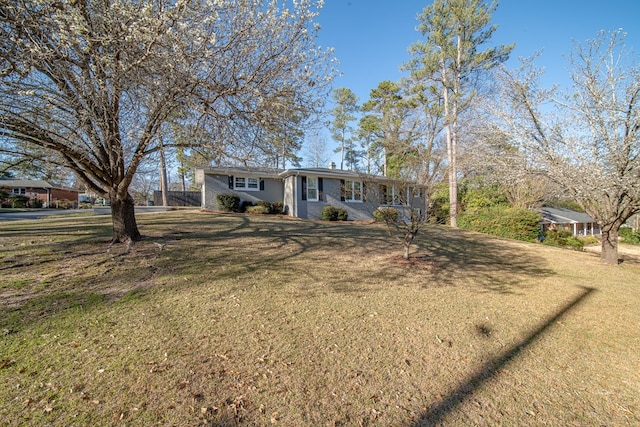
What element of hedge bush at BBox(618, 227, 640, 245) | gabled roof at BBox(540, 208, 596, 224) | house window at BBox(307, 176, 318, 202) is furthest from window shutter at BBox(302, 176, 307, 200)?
hedge bush at BBox(618, 227, 640, 245)

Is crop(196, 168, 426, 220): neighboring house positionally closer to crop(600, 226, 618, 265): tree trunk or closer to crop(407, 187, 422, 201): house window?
crop(407, 187, 422, 201): house window

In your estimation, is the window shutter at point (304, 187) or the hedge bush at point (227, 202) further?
the window shutter at point (304, 187)

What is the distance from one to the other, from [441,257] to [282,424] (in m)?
6.99

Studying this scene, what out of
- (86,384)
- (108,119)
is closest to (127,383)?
(86,384)

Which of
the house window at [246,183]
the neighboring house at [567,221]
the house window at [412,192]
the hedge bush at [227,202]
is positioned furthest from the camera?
the neighboring house at [567,221]

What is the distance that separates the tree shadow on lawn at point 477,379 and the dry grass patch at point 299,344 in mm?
20

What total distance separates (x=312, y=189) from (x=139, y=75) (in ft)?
41.5

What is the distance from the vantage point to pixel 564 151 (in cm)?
782

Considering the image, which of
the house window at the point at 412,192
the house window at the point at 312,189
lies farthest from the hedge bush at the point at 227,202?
the house window at the point at 412,192

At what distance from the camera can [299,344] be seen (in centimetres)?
321

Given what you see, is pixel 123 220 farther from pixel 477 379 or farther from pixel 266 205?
pixel 266 205

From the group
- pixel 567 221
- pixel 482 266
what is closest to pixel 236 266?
pixel 482 266

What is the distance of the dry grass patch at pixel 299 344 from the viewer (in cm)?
232

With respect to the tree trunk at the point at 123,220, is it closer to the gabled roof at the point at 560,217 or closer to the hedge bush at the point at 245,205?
the hedge bush at the point at 245,205
